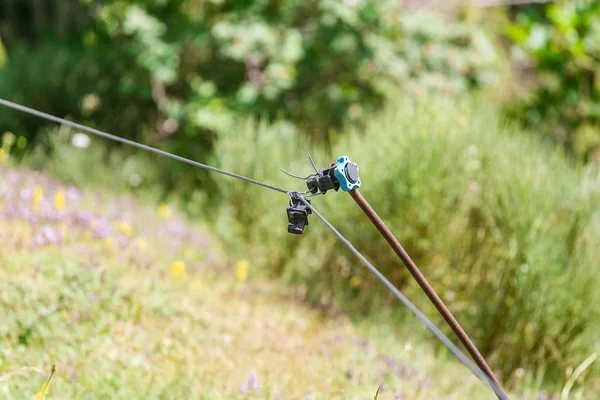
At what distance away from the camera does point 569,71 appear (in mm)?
5441

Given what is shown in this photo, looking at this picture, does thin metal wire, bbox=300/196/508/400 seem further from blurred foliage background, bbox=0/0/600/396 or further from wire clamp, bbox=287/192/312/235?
blurred foliage background, bbox=0/0/600/396

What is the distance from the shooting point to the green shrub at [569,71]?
514cm

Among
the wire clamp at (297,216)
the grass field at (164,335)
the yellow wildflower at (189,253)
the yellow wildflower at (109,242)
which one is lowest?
the grass field at (164,335)

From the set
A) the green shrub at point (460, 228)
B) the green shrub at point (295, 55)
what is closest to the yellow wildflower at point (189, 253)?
the green shrub at point (460, 228)

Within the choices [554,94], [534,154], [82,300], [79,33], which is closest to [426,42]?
[554,94]

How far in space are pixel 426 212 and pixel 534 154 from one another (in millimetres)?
726

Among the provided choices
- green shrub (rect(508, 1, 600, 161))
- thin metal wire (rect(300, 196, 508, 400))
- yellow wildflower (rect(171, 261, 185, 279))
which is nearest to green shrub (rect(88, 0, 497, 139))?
green shrub (rect(508, 1, 600, 161))

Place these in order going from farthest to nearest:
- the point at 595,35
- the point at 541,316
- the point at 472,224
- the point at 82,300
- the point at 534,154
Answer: the point at 595,35 → the point at 472,224 → the point at 534,154 → the point at 541,316 → the point at 82,300

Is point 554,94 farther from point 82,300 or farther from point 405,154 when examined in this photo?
point 82,300

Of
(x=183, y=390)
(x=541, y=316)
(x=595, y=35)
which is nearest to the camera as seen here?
(x=183, y=390)

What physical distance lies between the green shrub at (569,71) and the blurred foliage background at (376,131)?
2cm

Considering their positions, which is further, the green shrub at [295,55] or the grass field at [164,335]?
the green shrub at [295,55]

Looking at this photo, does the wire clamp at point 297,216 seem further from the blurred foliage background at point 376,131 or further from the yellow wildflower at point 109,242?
the yellow wildflower at point 109,242

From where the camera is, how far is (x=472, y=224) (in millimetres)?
3516
